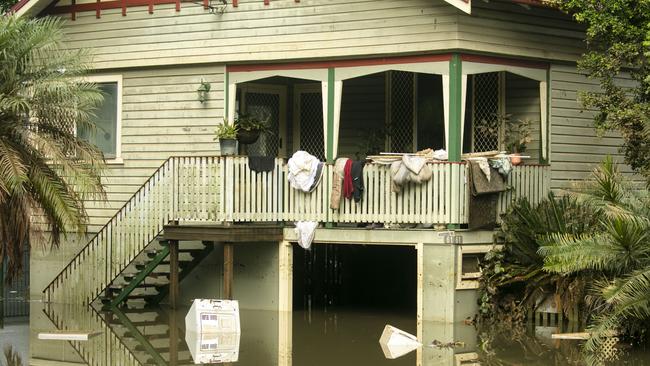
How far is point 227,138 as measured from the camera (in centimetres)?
2077

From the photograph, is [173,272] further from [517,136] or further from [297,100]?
[517,136]

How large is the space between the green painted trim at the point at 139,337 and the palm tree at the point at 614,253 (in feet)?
18.4

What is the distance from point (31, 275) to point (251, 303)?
5529 millimetres

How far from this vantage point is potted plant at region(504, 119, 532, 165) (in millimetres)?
20953

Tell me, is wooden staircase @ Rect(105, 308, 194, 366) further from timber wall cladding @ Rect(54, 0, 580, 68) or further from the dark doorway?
timber wall cladding @ Rect(54, 0, 580, 68)

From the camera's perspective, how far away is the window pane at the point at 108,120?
2338 centimetres

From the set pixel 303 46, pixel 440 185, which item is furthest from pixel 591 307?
pixel 303 46

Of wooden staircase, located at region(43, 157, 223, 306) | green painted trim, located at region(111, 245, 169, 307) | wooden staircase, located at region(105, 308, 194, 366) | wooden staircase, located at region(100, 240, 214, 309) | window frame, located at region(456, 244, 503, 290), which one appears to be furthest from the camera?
wooden staircase, located at region(100, 240, 214, 309)

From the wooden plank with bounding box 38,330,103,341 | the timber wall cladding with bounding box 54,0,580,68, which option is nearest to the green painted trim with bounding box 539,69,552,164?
the timber wall cladding with bounding box 54,0,580,68

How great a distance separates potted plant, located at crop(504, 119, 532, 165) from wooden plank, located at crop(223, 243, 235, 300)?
531 centimetres

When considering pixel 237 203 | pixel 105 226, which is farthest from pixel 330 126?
pixel 105 226

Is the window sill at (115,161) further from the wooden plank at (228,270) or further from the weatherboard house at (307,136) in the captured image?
the wooden plank at (228,270)

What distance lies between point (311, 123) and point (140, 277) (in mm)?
4825

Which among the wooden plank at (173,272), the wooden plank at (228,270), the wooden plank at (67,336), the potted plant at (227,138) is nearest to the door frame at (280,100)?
the potted plant at (227,138)
